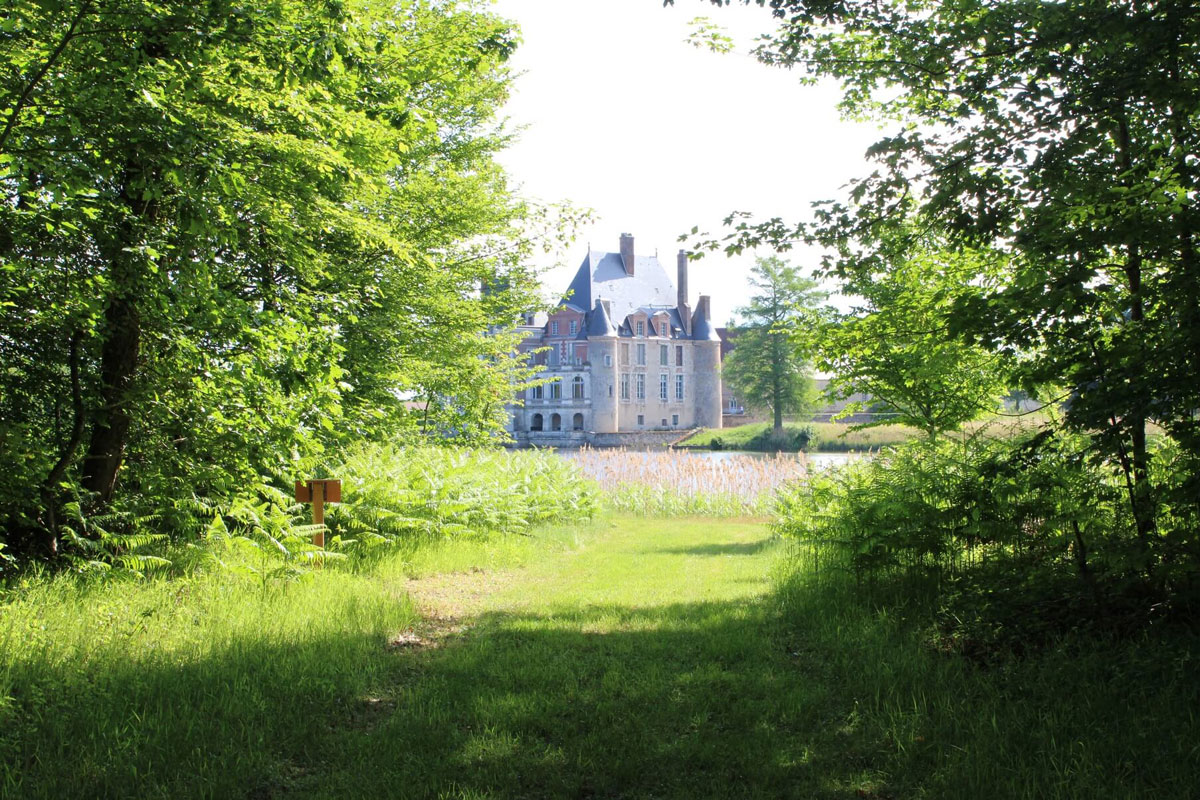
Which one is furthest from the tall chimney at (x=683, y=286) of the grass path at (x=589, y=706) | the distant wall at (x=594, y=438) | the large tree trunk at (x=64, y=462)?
the large tree trunk at (x=64, y=462)

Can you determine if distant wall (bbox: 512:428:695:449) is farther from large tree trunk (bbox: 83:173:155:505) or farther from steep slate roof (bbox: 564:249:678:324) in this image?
large tree trunk (bbox: 83:173:155:505)

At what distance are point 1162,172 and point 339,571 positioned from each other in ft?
20.8

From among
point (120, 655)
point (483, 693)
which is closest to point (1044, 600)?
point (483, 693)

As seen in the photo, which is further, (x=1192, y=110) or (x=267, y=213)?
(x=267, y=213)

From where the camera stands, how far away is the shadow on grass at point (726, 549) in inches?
386

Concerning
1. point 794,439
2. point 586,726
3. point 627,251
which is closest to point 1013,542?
point 586,726

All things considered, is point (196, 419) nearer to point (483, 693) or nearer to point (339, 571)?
point (339, 571)

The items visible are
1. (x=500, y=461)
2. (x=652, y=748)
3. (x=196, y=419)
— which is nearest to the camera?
(x=652, y=748)

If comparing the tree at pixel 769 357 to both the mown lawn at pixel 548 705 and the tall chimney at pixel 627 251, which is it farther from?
the mown lawn at pixel 548 705

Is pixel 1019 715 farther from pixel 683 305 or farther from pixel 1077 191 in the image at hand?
pixel 683 305

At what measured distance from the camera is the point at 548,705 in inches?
159

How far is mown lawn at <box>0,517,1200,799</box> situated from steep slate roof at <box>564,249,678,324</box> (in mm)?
53158

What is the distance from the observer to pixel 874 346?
6832 mm

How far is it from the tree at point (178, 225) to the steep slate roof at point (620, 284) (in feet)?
165
